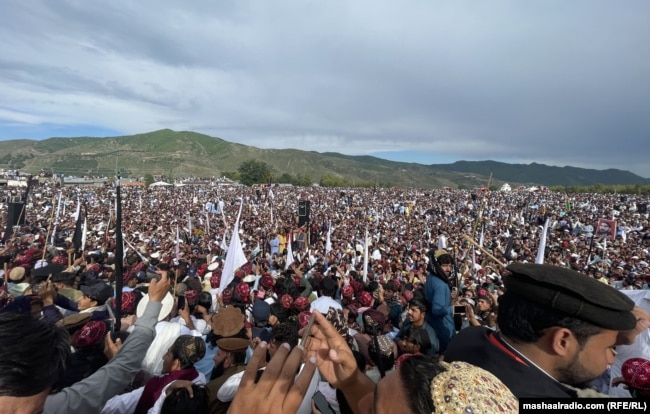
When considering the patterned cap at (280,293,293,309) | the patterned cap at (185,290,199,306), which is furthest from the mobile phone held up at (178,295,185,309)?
the patterned cap at (280,293,293,309)

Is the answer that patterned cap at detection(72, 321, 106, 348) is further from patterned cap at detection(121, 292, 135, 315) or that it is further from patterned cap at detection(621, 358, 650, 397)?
patterned cap at detection(621, 358, 650, 397)

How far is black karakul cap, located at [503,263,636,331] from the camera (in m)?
1.49

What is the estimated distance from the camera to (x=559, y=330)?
1.53m

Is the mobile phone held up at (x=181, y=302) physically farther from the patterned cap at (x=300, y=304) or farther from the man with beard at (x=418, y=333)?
the man with beard at (x=418, y=333)

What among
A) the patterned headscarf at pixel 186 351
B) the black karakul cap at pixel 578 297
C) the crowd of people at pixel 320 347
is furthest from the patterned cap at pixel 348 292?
the black karakul cap at pixel 578 297

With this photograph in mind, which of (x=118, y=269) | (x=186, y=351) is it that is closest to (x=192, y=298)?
(x=118, y=269)

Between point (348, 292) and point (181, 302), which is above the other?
point (348, 292)

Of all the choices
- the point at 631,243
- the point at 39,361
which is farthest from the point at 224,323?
the point at 631,243

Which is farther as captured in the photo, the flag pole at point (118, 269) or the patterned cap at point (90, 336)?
the flag pole at point (118, 269)

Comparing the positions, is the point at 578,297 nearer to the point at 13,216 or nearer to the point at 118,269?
the point at 118,269

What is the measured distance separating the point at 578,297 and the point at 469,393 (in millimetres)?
909

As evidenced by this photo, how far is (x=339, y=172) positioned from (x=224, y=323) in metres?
193

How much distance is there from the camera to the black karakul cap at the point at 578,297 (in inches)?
58.5

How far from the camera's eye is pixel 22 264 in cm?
799
